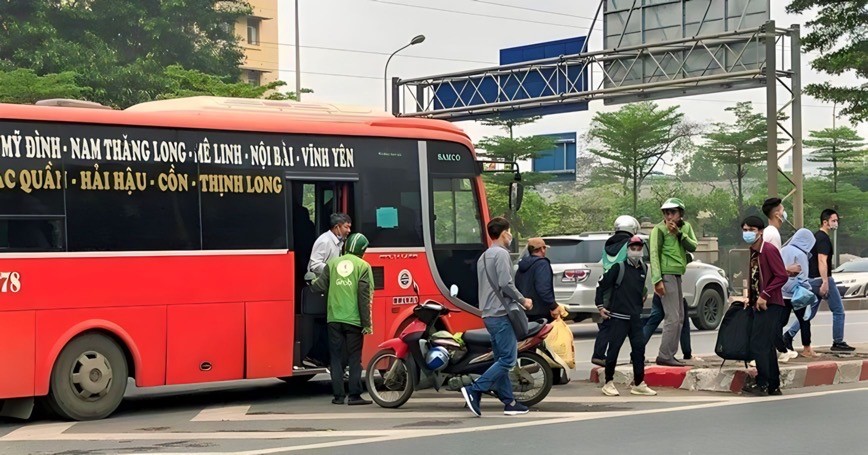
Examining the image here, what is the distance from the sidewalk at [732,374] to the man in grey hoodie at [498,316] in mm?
2504

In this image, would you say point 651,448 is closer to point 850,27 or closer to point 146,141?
point 146,141

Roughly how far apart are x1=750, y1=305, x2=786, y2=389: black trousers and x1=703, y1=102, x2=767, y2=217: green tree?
52.2m

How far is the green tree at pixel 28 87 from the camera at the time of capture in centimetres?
3925

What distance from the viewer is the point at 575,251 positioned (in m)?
21.3

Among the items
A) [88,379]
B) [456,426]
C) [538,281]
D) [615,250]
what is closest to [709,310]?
[538,281]

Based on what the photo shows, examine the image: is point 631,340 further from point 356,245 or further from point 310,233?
point 310,233

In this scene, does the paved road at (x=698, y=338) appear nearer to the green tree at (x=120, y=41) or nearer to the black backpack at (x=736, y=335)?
the black backpack at (x=736, y=335)

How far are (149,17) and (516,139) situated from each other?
1824 cm

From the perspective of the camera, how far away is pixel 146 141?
12.1 metres

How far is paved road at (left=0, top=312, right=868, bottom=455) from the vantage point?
934cm

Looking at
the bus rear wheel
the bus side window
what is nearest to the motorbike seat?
the bus rear wheel

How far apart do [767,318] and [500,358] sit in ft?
9.79

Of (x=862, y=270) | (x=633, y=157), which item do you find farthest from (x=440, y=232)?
(x=633, y=157)

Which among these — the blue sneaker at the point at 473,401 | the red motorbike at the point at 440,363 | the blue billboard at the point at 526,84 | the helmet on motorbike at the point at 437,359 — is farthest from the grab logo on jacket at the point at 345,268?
the blue billboard at the point at 526,84
